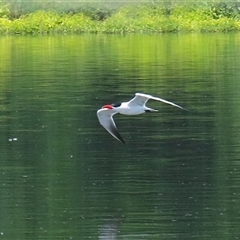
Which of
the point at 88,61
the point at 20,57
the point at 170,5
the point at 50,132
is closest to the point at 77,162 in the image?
the point at 50,132

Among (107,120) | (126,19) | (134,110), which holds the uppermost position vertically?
(134,110)

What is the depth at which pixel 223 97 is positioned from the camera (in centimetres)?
3403

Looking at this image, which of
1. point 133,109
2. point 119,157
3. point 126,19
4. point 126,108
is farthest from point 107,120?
point 126,19

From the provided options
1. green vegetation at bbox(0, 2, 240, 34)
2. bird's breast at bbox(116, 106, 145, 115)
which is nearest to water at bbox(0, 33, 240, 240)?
bird's breast at bbox(116, 106, 145, 115)

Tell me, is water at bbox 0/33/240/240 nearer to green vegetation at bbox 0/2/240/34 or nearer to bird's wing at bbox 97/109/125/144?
bird's wing at bbox 97/109/125/144

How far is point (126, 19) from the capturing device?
7812cm

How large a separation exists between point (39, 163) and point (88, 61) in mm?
28496

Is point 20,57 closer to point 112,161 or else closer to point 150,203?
point 112,161

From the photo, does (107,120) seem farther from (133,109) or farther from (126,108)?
(133,109)

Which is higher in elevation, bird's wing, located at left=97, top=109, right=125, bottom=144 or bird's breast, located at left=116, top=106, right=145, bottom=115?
bird's breast, located at left=116, top=106, right=145, bottom=115

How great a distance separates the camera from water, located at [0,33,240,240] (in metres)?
17.4

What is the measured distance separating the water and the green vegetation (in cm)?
2955

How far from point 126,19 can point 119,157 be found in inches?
2173

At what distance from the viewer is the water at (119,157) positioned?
57.1 ft
